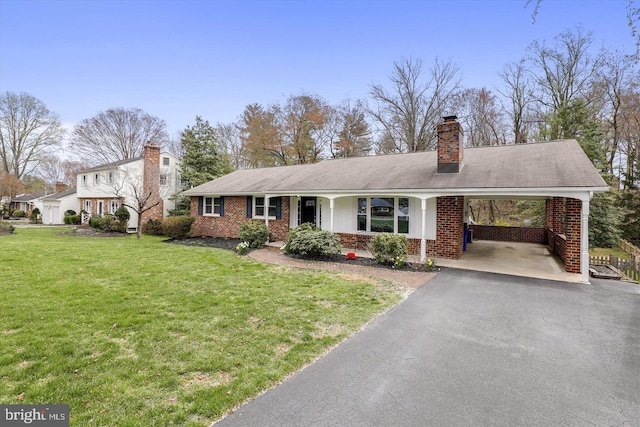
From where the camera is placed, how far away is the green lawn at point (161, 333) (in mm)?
2850

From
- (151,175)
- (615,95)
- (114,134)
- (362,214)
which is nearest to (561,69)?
(615,95)

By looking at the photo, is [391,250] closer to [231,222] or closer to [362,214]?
A: [362,214]

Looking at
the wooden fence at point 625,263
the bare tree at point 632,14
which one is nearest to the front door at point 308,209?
the wooden fence at point 625,263

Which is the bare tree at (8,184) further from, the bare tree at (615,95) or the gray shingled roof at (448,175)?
the bare tree at (615,95)

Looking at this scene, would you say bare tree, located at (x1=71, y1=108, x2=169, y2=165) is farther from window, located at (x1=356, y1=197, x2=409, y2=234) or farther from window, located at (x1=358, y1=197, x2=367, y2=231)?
window, located at (x1=356, y1=197, x2=409, y2=234)

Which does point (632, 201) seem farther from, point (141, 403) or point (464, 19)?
point (141, 403)

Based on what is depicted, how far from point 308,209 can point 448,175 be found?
257 inches

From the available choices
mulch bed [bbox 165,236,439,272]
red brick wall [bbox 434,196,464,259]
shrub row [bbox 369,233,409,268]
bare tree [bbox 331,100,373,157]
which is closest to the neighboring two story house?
mulch bed [bbox 165,236,439,272]

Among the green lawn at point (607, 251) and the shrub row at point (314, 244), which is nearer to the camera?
the shrub row at point (314, 244)

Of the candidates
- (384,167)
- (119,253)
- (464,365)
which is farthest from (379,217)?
(119,253)

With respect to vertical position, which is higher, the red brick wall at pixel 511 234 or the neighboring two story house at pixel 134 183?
the neighboring two story house at pixel 134 183

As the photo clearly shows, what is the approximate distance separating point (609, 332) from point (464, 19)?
10247 mm

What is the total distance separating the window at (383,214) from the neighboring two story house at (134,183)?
15443 mm

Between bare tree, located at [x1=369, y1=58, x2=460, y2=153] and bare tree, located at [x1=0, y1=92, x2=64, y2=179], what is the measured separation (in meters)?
34.5
